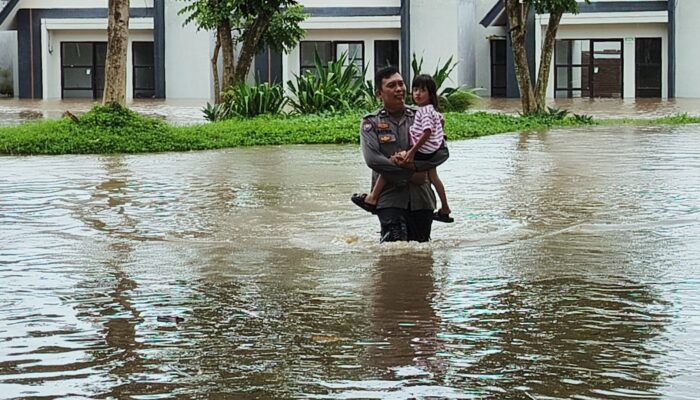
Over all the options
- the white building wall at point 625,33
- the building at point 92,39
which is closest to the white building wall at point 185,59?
the building at point 92,39

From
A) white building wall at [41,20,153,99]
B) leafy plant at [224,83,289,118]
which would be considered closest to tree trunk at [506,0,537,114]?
leafy plant at [224,83,289,118]

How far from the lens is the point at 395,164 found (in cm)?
902

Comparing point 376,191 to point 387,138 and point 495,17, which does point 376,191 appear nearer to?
point 387,138

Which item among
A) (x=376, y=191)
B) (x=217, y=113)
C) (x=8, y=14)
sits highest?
(x=8, y=14)

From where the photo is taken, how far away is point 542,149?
750 inches

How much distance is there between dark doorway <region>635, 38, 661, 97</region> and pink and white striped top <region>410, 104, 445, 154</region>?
3931 cm

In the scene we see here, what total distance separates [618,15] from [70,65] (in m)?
21.4

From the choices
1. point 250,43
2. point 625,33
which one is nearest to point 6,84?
point 625,33

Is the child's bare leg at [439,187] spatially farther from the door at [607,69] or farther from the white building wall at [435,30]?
the door at [607,69]

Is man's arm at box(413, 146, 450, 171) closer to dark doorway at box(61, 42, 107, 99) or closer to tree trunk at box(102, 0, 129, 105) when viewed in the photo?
tree trunk at box(102, 0, 129, 105)

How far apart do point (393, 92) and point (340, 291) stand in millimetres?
1864

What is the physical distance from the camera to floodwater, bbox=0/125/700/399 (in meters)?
5.64

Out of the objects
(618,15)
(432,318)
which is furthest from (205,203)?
(618,15)

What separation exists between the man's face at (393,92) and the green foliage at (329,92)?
16.5 meters
